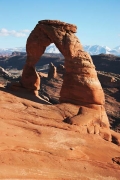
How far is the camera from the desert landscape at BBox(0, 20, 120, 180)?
7848 mm

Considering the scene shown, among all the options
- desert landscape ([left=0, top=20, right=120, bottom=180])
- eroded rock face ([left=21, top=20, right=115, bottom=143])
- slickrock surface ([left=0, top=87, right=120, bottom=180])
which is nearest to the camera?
slickrock surface ([left=0, top=87, right=120, bottom=180])

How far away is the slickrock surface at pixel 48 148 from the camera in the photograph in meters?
7.57

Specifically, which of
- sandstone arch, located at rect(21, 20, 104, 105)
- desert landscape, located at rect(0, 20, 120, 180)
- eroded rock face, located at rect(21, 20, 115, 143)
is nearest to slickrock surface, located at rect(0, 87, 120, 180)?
desert landscape, located at rect(0, 20, 120, 180)

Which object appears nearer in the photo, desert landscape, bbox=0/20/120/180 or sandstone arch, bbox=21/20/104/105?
desert landscape, bbox=0/20/120/180

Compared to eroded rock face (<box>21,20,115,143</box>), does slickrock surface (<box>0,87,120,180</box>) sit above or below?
below

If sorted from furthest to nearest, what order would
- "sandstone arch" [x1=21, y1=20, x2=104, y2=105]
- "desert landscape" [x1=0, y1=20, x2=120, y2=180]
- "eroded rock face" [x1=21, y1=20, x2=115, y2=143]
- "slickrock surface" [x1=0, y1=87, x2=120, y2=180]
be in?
"sandstone arch" [x1=21, y1=20, x2=104, y2=105] < "eroded rock face" [x1=21, y1=20, x2=115, y2=143] < "desert landscape" [x1=0, y1=20, x2=120, y2=180] < "slickrock surface" [x1=0, y1=87, x2=120, y2=180]

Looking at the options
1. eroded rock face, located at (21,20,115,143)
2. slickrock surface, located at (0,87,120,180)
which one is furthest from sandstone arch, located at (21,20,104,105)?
slickrock surface, located at (0,87,120,180)

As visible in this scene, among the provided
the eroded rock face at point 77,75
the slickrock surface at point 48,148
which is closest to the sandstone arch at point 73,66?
the eroded rock face at point 77,75

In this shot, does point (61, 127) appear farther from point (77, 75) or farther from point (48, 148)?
point (77, 75)

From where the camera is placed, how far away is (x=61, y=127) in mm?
10938

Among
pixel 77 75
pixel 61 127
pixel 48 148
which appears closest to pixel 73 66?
pixel 77 75

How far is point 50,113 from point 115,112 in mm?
17137

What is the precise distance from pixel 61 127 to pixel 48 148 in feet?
7.29

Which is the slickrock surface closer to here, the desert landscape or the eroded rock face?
the desert landscape
